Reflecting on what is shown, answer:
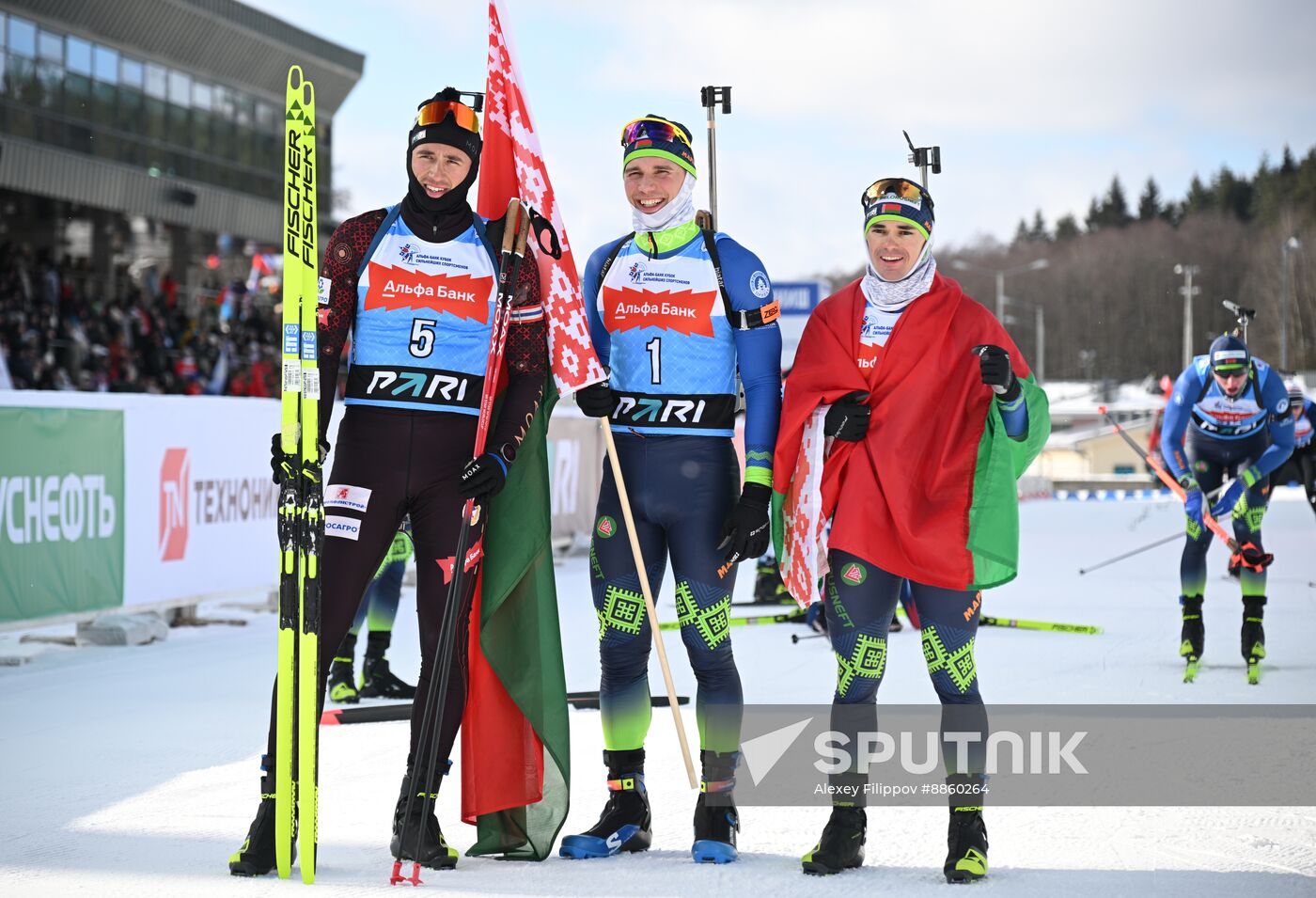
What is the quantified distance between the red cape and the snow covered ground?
988mm

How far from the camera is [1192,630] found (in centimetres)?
810

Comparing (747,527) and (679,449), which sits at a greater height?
(679,449)

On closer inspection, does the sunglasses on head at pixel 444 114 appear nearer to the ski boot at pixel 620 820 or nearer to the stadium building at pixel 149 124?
the ski boot at pixel 620 820

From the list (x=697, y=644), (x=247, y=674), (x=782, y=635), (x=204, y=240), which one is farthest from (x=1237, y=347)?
(x=204, y=240)

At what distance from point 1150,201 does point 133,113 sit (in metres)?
97.2

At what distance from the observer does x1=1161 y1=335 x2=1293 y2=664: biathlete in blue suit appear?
27.6 feet

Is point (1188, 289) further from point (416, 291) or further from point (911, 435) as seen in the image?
point (416, 291)

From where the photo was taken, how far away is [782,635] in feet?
32.3

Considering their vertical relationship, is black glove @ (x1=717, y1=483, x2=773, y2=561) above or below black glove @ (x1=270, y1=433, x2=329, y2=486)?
below

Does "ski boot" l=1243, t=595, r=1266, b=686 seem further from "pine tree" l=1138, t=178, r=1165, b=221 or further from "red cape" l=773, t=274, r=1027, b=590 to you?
"pine tree" l=1138, t=178, r=1165, b=221

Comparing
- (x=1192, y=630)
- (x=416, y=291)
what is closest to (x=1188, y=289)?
(x=1192, y=630)

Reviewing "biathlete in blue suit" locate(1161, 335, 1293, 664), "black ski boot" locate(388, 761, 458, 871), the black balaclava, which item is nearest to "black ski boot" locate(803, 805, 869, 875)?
"black ski boot" locate(388, 761, 458, 871)

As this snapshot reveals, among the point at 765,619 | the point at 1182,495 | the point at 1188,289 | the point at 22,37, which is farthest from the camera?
Result: the point at 1188,289

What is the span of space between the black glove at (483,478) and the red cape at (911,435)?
3.01ft
